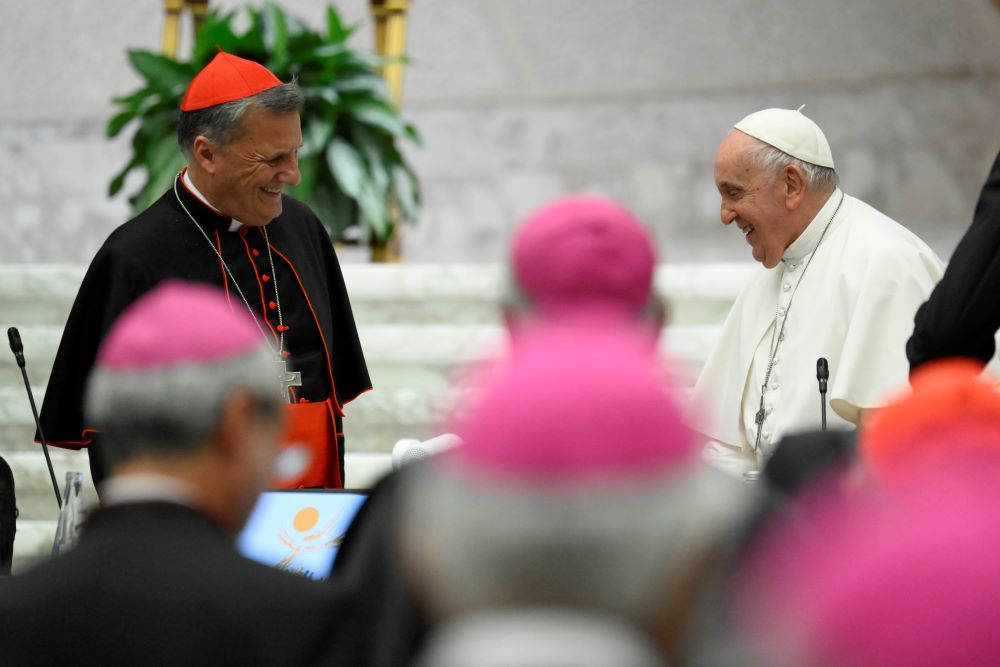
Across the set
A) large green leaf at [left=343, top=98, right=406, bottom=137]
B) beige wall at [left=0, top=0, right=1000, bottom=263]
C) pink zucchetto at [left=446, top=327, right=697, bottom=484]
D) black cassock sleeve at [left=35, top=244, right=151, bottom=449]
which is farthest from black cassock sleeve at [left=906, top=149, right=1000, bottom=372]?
beige wall at [left=0, top=0, right=1000, bottom=263]

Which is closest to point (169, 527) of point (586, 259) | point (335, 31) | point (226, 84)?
point (586, 259)

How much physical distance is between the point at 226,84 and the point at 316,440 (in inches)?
35.8

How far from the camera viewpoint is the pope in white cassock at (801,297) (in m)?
4.04

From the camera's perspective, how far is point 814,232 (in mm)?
4277

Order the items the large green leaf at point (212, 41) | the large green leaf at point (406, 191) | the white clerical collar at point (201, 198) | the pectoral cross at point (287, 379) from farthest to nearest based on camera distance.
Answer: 1. the large green leaf at point (406, 191)
2. the large green leaf at point (212, 41)
3. the white clerical collar at point (201, 198)
4. the pectoral cross at point (287, 379)

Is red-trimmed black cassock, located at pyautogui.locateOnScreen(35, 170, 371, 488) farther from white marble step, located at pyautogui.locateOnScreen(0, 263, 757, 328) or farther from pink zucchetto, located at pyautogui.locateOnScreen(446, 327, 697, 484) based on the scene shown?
pink zucchetto, located at pyautogui.locateOnScreen(446, 327, 697, 484)

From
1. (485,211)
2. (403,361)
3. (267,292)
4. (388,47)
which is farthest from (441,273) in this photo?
(485,211)

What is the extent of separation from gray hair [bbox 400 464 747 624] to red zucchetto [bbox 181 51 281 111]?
2.94 metres

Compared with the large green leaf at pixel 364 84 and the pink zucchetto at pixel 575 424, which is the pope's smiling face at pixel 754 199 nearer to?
the large green leaf at pixel 364 84

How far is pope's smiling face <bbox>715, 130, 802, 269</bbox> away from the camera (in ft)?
14.0

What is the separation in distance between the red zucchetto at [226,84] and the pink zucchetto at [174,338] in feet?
7.35

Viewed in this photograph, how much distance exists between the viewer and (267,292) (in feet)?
13.2

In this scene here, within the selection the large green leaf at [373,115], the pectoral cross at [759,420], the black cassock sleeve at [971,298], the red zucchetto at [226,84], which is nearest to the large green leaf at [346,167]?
the large green leaf at [373,115]

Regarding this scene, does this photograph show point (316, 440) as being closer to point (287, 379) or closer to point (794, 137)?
point (287, 379)
